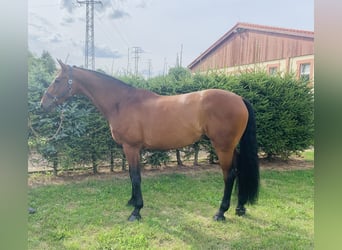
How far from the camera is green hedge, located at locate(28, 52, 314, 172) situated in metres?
3.91

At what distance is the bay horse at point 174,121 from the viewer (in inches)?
112

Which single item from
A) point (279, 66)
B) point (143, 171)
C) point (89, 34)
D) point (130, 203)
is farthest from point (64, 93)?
point (279, 66)

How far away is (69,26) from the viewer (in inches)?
149

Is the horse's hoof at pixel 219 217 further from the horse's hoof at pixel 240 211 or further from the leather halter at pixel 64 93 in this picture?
the leather halter at pixel 64 93

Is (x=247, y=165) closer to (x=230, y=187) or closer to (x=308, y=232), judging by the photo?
(x=230, y=187)

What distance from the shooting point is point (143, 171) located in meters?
4.68

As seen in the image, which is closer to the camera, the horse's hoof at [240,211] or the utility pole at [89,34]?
the horse's hoof at [240,211]

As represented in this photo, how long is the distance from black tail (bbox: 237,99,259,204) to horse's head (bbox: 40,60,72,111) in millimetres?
2165

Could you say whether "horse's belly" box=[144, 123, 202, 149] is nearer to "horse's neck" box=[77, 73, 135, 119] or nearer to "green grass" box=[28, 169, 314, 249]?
"horse's neck" box=[77, 73, 135, 119]

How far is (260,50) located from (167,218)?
579 cm

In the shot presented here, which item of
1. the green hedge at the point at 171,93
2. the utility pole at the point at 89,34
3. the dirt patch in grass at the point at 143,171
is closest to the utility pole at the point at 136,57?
the green hedge at the point at 171,93

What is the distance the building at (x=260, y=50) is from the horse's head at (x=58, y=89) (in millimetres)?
3203

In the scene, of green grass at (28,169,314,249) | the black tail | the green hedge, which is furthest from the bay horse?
the green hedge

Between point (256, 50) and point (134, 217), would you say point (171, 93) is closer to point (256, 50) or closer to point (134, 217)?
point (134, 217)
